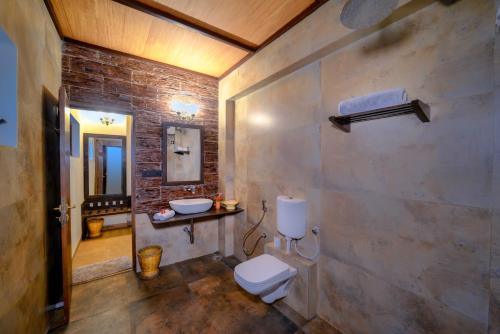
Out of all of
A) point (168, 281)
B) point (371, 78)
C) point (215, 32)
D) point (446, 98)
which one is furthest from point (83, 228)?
point (446, 98)

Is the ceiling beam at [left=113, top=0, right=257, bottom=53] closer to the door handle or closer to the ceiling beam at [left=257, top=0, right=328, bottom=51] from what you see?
the ceiling beam at [left=257, top=0, right=328, bottom=51]

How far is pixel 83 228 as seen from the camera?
12.6 ft

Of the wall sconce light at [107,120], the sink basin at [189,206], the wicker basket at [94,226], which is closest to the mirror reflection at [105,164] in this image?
the wall sconce light at [107,120]

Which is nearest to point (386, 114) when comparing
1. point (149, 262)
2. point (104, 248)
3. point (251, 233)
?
point (251, 233)

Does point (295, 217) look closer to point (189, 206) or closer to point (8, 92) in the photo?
point (189, 206)

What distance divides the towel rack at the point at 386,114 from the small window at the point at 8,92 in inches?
81.4

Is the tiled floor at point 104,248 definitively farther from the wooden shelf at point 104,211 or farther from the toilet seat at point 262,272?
the toilet seat at point 262,272

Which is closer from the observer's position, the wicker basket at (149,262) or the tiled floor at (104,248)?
the wicker basket at (149,262)

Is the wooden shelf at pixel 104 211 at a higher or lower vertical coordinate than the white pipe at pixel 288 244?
lower

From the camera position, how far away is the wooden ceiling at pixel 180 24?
1.76 metres

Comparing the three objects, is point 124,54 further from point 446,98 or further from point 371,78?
point 446,98

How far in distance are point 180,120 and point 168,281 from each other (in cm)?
213

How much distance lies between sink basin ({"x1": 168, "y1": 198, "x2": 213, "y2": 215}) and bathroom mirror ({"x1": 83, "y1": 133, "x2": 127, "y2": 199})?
7.67 ft

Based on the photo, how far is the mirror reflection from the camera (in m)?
4.13
